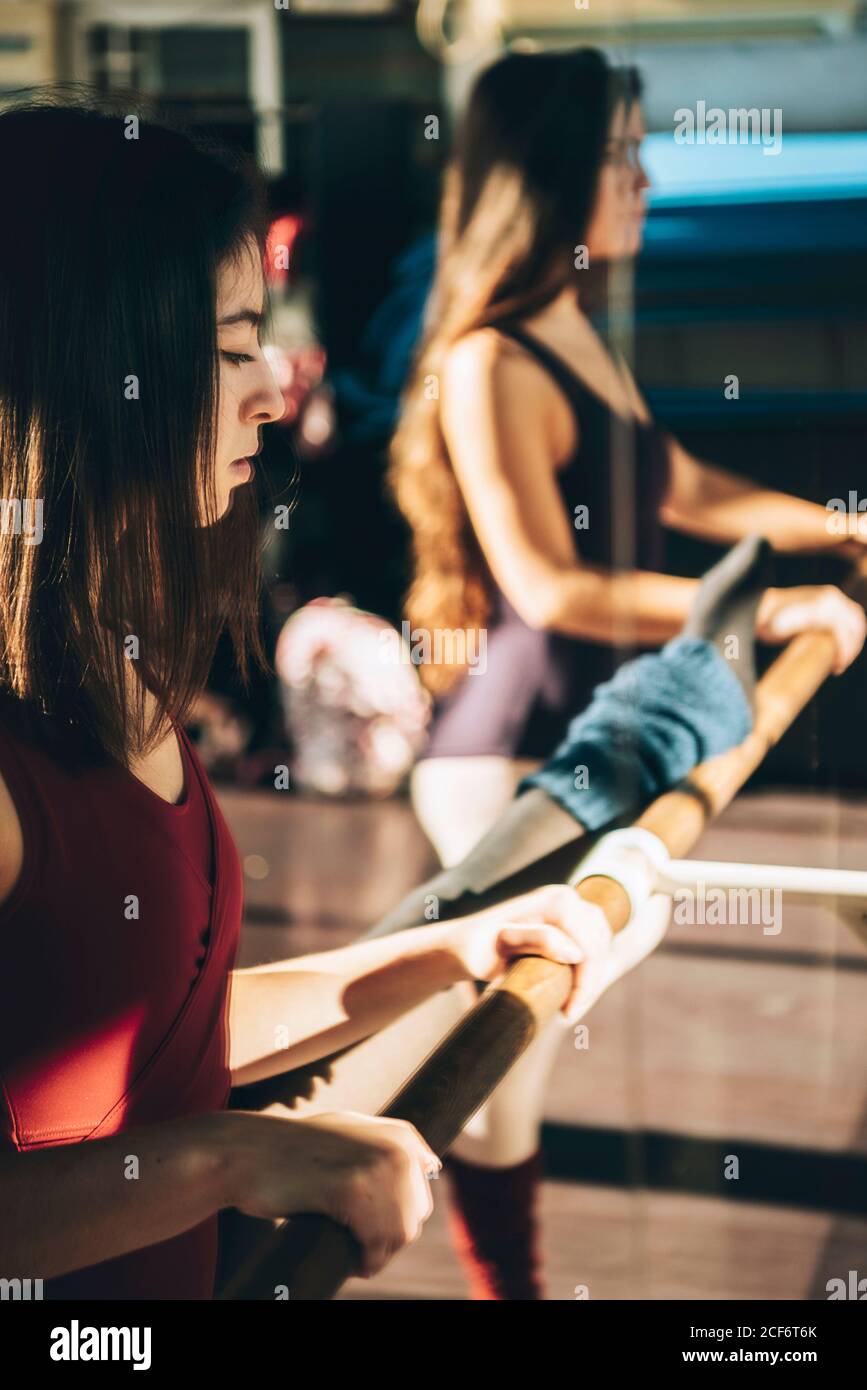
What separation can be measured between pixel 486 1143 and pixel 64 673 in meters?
1.40

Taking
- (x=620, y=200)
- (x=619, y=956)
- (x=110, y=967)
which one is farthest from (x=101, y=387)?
(x=620, y=200)

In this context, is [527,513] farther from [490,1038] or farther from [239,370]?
[490,1038]

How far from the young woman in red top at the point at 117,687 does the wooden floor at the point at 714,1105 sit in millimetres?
875

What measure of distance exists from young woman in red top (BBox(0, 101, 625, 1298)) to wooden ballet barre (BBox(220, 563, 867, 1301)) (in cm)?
3

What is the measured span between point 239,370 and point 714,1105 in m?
2.18

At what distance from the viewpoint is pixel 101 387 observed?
75cm

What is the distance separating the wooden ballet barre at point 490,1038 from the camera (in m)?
0.60

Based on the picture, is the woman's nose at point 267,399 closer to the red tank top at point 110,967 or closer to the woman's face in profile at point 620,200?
the red tank top at point 110,967

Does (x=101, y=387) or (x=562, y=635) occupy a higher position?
(x=101, y=387)

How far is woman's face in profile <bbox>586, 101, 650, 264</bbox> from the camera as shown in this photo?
64.5 inches

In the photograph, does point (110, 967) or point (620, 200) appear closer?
point (110, 967)

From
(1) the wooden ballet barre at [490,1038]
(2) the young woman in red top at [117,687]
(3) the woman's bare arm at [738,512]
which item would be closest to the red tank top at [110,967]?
(2) the young woman in red top at [117,687]

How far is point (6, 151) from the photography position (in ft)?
2.50

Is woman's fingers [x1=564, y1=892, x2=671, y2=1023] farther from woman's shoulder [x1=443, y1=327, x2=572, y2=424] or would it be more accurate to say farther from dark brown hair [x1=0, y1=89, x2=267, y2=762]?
woman's shoulder [x1=443, y1=327, x2=572, y2=424]
